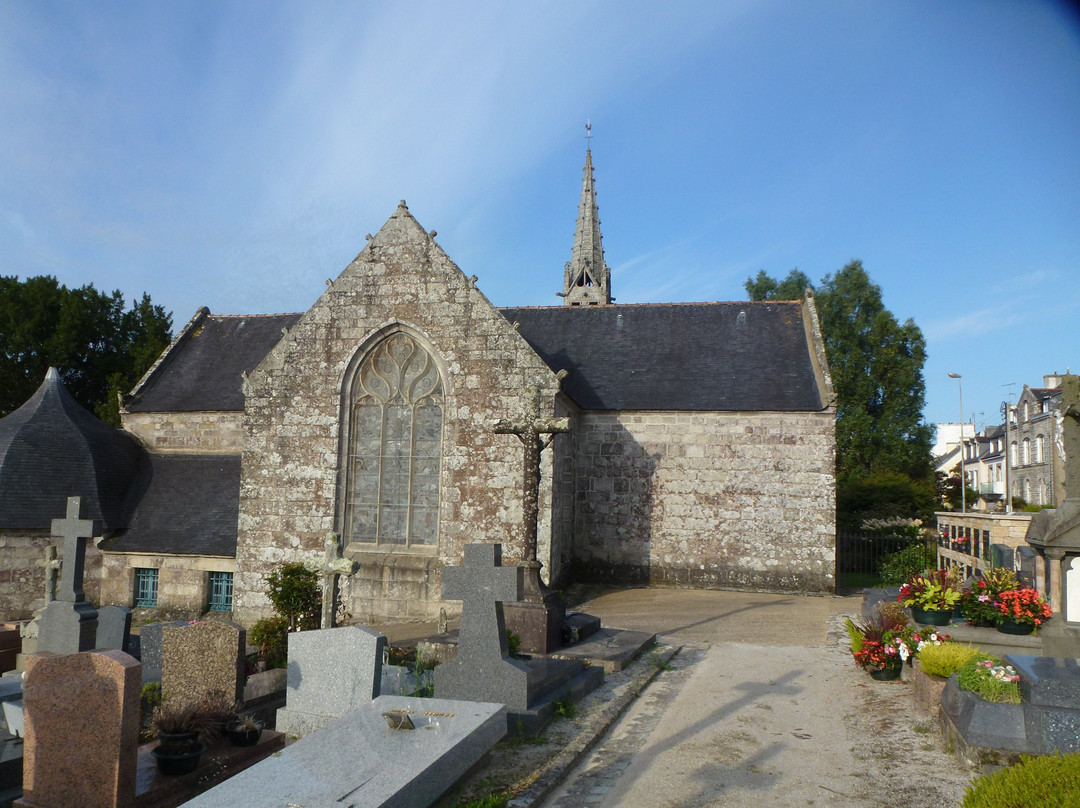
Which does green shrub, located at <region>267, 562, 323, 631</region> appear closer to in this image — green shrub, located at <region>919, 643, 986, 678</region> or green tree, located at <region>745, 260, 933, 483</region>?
green shrub, located at <region>919, 643, 986, 678</region>

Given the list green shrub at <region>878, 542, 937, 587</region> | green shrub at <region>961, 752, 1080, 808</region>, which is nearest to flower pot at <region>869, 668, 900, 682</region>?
green shrub at <region>961, 752, 1080, 808</region>

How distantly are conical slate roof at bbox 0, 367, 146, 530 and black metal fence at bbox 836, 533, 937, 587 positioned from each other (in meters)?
18.4

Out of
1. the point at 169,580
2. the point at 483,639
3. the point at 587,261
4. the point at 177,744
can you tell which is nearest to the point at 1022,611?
the point at 483,639

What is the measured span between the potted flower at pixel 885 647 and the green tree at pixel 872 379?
25.4m

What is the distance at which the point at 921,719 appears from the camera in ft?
22.8

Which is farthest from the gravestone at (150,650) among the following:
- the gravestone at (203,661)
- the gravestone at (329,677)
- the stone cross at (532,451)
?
the stone cross at (532,451)

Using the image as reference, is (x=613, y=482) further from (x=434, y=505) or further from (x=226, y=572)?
(x=226, y=572)

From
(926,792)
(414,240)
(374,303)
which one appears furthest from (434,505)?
(926,792)

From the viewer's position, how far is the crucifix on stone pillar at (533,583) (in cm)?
903

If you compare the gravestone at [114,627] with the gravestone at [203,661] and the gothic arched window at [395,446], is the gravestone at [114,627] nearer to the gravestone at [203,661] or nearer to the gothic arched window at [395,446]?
the gravestone at [203,661]

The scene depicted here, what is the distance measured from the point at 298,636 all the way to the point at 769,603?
10444 millimetres

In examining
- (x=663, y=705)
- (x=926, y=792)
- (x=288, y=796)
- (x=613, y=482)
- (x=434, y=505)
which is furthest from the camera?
(x=613, y=482)

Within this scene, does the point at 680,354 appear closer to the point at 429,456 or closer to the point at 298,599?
the point at 429,456

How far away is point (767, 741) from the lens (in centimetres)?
645
